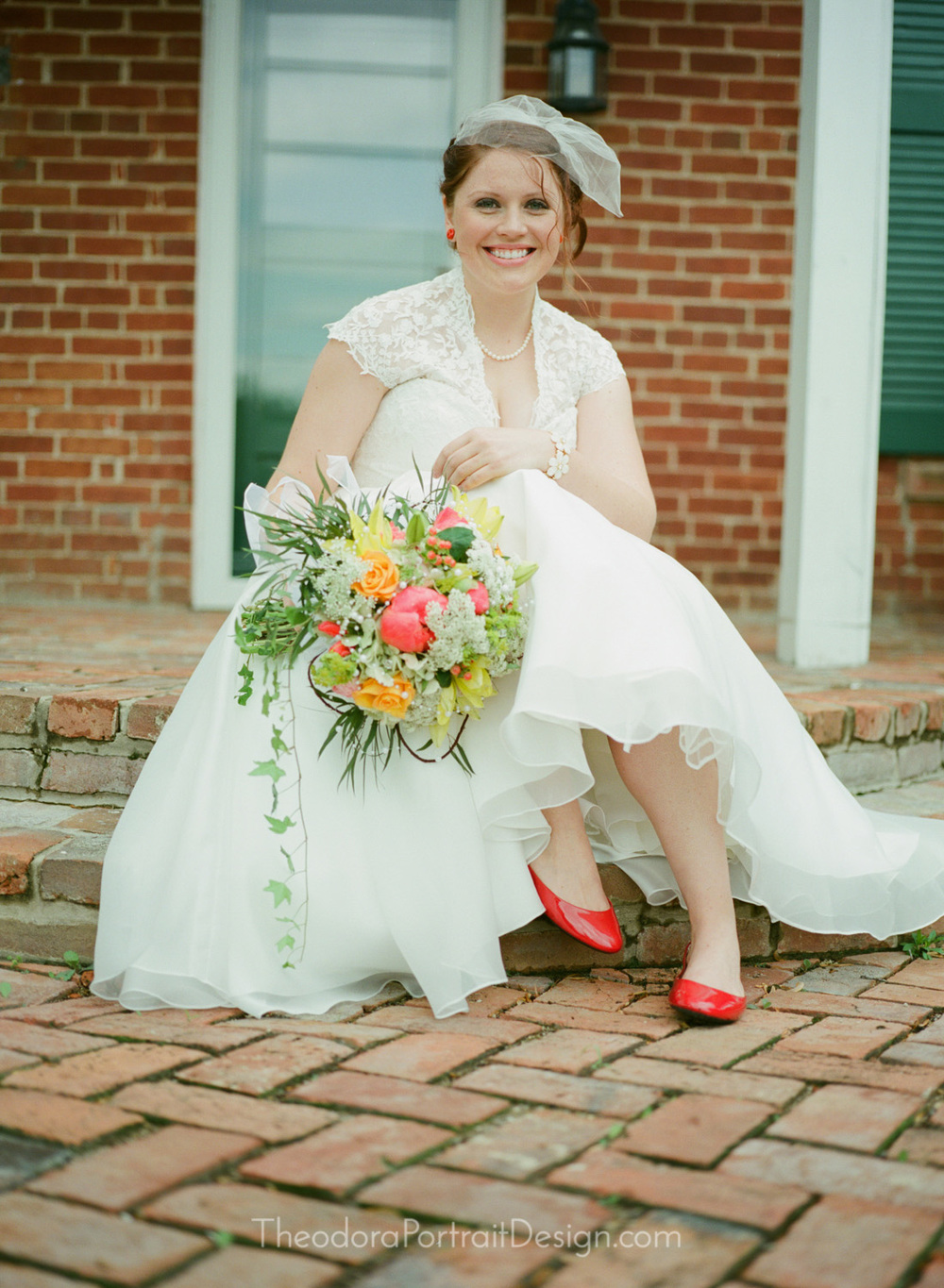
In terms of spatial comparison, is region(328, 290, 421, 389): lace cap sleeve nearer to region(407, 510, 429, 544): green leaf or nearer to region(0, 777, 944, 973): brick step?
region(407, 510, 429, 544): green leaf

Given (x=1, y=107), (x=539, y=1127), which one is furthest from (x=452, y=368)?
(x=1, y=107)

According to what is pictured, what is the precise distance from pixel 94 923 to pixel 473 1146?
1.04 metres

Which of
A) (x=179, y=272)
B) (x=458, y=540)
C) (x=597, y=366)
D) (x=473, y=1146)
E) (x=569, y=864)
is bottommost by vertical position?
(x=473, y=1146)

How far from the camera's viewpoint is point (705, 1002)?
2016 millimetres

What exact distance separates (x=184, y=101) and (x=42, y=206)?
2.26 feet

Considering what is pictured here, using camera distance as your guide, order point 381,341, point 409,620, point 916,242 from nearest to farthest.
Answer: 1. point 409,620
2. point 381,341
3. point 916,242

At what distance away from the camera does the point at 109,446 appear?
16.2 feet

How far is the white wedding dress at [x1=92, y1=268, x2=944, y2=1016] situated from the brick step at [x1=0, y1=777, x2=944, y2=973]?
7 centimetres

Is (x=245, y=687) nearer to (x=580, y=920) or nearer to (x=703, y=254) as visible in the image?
(x=580, y=920)

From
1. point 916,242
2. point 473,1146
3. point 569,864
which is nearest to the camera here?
point 473,1146

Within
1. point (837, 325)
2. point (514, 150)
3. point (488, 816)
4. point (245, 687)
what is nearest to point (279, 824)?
point (245, 687)

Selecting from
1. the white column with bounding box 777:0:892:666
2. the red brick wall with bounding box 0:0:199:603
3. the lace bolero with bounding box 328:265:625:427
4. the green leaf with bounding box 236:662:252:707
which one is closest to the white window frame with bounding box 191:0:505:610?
the red brick wall with bounding box 0:0:199:603

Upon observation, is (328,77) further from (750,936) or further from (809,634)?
(750,936)

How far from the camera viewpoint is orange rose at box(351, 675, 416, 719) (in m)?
1.96
